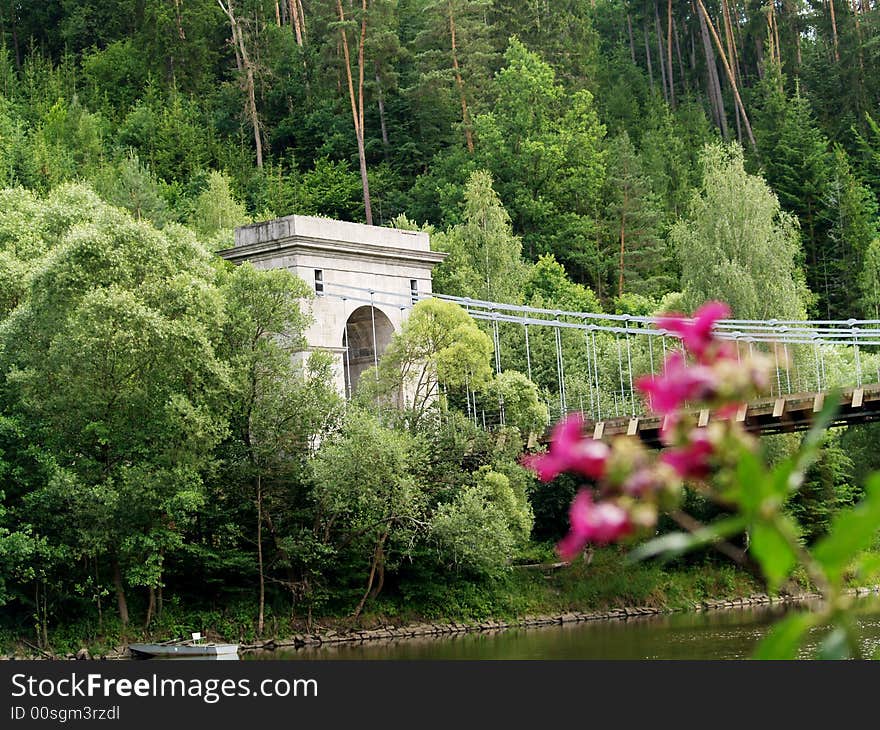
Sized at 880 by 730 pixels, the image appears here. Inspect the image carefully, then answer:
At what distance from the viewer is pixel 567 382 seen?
28859mm

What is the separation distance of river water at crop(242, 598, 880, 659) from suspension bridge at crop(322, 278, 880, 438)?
332 cm

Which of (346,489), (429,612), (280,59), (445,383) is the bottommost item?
(429,612)

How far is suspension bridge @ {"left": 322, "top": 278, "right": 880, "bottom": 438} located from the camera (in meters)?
24.5

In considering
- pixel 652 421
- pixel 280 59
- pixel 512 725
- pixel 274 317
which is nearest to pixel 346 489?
pixel 274 317

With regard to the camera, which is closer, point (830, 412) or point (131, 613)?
point (830, 412)

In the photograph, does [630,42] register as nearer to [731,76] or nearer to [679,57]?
[679,57]

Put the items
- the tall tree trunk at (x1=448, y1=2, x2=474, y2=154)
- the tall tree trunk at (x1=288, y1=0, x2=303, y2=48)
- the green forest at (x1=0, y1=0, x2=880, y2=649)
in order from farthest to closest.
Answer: the tall tree trunk at (x1=288, y1=0, x2=303, y2=48) → the tall tree trunk at (x1=448, y1=2, x2=474, y2=154) → the green forest at (x1=0, y1=0, x2=880, y2=649)

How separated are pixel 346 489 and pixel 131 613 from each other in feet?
12.3

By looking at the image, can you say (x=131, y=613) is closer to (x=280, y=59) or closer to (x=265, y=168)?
(x=265, y=168)

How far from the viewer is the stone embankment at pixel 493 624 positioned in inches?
870

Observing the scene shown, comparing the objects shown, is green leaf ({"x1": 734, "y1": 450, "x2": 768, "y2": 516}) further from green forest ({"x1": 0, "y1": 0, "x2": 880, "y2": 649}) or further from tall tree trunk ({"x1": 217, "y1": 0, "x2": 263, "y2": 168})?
tall tree trunk ({"x1": 217, "y1": 0, "x2": 263, "y2": 168})

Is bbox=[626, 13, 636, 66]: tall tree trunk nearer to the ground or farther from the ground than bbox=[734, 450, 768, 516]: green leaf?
farther from the ground

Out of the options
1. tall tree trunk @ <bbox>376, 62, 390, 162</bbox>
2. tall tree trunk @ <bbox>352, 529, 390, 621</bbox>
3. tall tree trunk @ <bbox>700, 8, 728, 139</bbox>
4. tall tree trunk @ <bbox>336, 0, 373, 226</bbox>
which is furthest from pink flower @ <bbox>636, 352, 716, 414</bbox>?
tall tree trunk @ <bbox>700, 8, 728, 139</bbox>

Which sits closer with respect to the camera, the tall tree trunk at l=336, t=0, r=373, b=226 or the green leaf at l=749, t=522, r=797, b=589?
the green leaf at l=749, t=522, r=797, b=589
